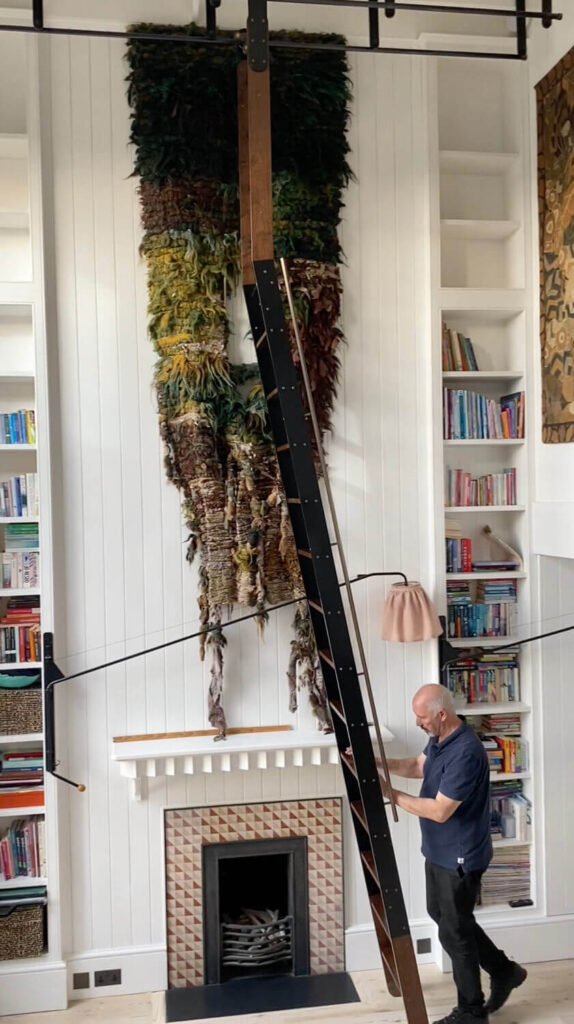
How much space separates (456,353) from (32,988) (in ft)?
10.9

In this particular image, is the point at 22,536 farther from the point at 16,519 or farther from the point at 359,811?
the point at 359,811

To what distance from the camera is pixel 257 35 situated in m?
→ 3.03

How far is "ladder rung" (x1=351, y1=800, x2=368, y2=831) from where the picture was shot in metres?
3.14

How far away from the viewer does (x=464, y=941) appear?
3.32 m

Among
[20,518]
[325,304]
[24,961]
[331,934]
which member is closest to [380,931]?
[331,934]

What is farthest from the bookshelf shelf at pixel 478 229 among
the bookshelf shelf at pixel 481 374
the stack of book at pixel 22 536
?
the stack of book at pixel 22 536

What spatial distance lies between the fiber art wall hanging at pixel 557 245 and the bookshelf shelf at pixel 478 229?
0.60 ft

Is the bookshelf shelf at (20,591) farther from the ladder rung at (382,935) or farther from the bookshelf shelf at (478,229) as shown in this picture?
the bookshelf shelf at (478,229)

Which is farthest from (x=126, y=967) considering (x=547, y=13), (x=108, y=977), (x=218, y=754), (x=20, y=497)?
(x=547, y=13)

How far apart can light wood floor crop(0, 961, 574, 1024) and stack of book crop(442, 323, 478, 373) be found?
8.99 feet

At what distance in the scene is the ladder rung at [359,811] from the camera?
314 centimetres

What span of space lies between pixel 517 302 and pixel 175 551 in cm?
193

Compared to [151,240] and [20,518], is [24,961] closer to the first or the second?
[20,518]

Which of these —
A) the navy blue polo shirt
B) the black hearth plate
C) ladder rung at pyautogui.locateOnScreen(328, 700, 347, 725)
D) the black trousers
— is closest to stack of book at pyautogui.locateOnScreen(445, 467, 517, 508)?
the navy blue polo shirt
